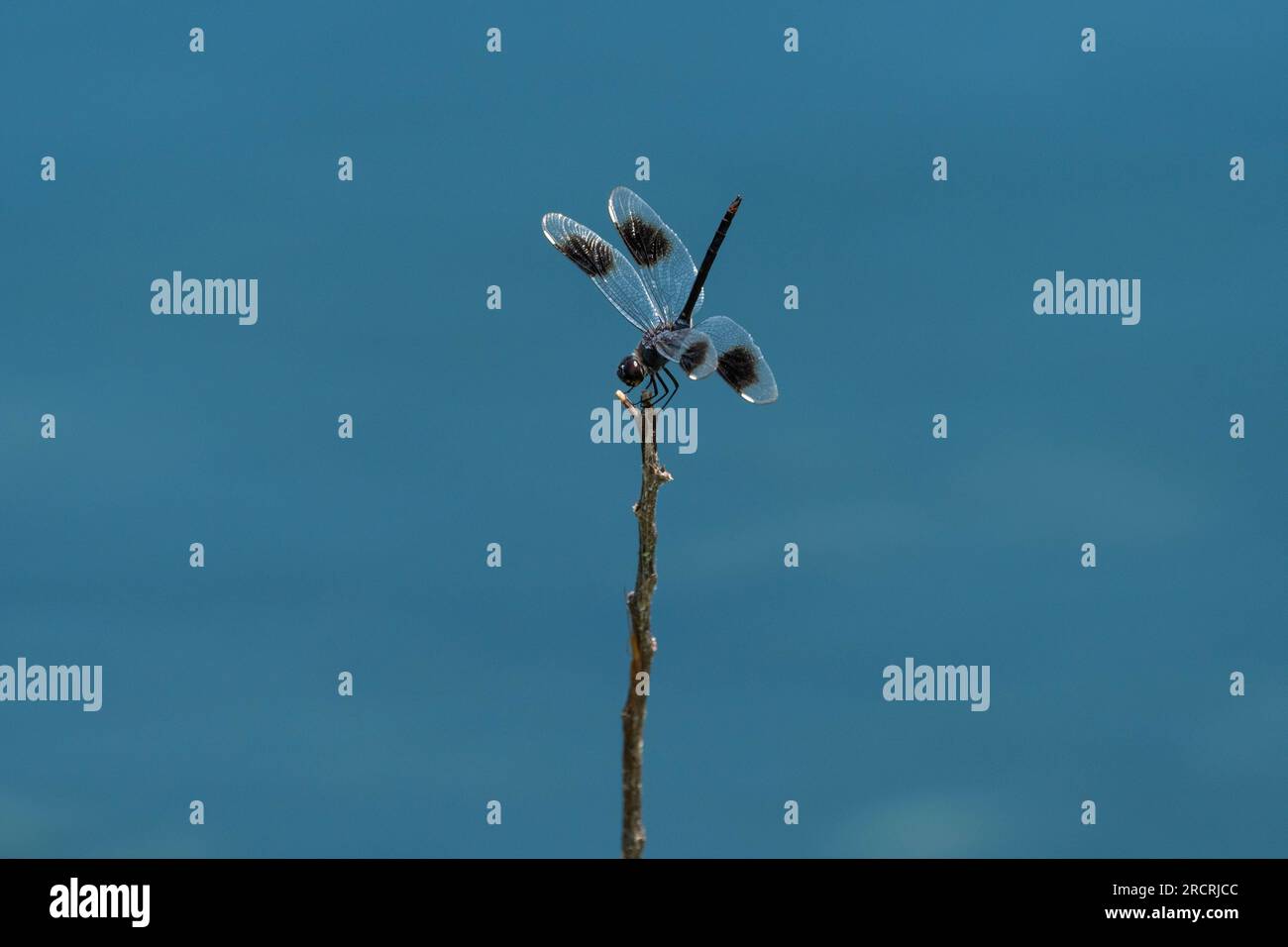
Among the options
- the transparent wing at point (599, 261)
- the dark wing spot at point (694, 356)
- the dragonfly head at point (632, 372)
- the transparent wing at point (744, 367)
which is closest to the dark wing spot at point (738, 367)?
the transparent wing at point (744, 367)

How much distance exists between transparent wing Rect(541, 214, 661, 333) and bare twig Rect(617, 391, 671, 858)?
1590mm

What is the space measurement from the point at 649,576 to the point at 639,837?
1.83 metres

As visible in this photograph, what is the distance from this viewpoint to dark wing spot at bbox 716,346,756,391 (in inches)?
416

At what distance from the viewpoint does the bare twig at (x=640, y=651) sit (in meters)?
10.0

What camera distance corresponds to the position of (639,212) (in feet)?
38.6

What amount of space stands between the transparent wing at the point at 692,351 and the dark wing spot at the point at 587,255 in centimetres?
88

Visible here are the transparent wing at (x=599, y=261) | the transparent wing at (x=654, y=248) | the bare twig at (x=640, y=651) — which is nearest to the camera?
the bare twig at (x=640, y=651)

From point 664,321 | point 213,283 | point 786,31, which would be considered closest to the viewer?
point 664,321

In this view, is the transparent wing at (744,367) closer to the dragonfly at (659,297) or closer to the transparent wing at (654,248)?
the dragonfly at (659,297)

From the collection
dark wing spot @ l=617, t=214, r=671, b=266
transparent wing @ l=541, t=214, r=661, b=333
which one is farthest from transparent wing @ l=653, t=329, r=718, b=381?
dark wing spot @ l=617, t=214, r=671, b=266

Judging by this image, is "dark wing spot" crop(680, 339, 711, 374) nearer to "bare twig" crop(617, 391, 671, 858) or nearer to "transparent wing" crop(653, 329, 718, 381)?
"transparent wing" crop(653, 329, 718, 381)

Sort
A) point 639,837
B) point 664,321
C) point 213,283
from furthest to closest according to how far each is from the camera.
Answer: point 213,283 → point 664,321 → point 639,837
